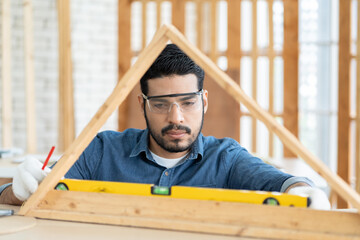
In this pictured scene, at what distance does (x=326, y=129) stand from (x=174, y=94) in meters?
2.40

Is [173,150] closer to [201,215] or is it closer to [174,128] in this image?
[174,128]

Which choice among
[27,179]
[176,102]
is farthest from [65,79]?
[27,179]

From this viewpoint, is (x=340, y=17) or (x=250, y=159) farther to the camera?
(x=340, y=17)

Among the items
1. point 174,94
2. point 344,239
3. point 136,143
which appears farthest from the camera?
point 136,143

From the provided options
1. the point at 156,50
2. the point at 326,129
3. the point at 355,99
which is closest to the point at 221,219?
the point at 156,50

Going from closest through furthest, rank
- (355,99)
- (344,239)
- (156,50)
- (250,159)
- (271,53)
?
(344,239)
(156,50)
(250,159)
(355,99)
(271,53)

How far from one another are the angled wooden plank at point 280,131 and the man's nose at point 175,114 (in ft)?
1.25

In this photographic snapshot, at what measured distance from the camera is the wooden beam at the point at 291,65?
Result: 9.88ft

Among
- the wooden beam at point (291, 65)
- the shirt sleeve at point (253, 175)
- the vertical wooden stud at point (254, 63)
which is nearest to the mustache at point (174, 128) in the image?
the shirt sleeve at point (253, 175)

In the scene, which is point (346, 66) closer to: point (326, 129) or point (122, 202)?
point (326, 129)

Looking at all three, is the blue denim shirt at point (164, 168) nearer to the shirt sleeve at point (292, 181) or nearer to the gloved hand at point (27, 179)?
the shirt sleeve at point (292, 181)

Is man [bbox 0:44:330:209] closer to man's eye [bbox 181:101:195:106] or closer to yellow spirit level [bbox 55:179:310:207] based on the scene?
man's eye [bbox 181:101:195:106]

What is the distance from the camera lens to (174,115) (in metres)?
1.35

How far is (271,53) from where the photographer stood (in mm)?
3080
